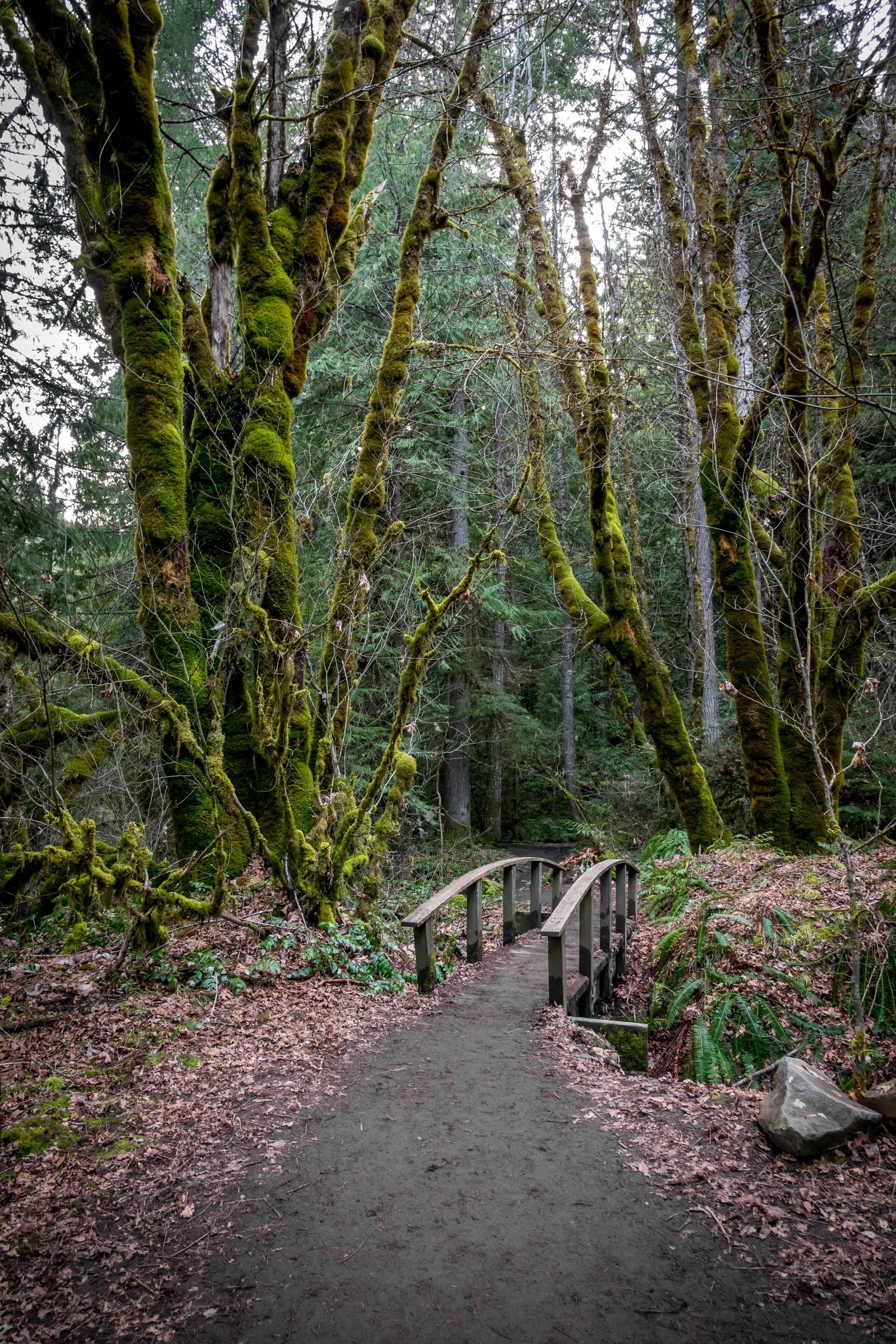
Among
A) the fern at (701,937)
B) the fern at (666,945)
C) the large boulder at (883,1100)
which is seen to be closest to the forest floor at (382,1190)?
the large boulder at (883,1100)

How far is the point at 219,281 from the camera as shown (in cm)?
883

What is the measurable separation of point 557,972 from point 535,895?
3184 mm

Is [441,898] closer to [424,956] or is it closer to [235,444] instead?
[424,956]

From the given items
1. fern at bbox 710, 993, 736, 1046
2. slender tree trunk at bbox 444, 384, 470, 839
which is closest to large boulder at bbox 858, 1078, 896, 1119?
fern at bbox 710, 993, 736, 1046

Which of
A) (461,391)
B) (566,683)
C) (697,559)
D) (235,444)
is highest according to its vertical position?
(461,391)

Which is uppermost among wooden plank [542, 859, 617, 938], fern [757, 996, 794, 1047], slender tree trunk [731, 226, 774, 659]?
slender tree trunk [731, 226, 774, 659]

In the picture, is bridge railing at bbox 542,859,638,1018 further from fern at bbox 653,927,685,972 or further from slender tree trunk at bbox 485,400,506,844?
slender tree trunk at bbox 485,400,506,844

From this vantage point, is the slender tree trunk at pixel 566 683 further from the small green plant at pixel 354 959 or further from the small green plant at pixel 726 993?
the small green plant at pixel 354 959

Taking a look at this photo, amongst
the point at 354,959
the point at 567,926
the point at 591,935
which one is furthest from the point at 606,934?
the point at 354,959

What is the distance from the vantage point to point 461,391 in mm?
14266

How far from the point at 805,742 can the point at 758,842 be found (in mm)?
1389

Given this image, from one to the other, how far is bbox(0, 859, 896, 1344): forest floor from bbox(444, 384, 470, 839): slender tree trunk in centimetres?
1069

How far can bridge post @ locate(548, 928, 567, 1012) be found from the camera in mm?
5715

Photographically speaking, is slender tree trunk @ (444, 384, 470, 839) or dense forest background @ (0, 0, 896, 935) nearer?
dense forest background @ (0, 0, 896, 935)
